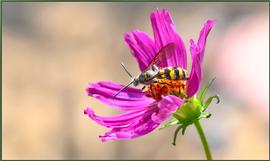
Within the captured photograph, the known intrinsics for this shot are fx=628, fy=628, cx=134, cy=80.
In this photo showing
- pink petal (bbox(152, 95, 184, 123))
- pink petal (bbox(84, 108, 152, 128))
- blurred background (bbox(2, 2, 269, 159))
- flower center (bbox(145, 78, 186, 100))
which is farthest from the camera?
blurred background (bbox(2, 2, 269, 159))

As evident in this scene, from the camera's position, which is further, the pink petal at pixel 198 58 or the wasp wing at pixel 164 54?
the wasp wing at pixel 164 54

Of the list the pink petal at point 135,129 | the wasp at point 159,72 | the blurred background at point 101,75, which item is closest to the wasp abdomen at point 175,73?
the wasp at point 159,72

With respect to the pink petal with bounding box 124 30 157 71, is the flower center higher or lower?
lower

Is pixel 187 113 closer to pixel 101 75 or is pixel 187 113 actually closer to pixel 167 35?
pixel 167 35

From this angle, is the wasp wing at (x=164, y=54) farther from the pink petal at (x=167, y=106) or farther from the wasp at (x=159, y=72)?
the pink petal at (x=167, y=106)

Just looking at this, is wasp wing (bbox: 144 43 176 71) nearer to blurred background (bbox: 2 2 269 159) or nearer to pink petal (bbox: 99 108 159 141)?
pink petal (bbox: 99 108 159 141)

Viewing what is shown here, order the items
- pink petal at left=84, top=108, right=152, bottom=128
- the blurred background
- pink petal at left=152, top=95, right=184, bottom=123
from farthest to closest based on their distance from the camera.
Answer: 1. the blurred background
2. pink petal at left=84, top=108, right=152, bottom=128
3. pink petal at left=152, top=95, right=184, bottom=123

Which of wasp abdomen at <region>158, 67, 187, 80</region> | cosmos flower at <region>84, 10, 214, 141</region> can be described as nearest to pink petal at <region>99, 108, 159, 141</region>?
cosmos flower at <region>84, 10, 214, 141</region>
